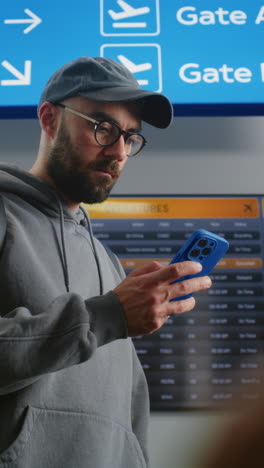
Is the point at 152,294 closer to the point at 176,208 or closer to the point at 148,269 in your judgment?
the point at 148,269

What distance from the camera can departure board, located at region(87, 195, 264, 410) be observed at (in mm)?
1312

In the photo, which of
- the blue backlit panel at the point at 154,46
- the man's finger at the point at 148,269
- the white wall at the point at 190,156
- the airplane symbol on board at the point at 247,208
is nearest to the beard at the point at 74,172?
the man's finger at the point at 148,269

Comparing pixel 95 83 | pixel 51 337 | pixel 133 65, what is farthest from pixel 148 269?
pixel 133 65

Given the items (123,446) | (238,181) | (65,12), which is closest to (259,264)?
(238,181)

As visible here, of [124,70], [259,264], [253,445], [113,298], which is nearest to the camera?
→ [253,445]

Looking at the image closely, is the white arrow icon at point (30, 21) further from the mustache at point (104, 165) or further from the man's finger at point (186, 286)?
the man's finger at point (186, 286)

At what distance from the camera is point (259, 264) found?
1.44 m

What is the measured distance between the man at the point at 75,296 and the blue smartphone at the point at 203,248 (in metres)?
0.04

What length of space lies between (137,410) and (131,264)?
59 cm

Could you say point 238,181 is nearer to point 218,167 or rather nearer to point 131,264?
point 218,167

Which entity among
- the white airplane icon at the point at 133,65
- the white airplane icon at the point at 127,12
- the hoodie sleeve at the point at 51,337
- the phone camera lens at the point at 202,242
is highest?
the white airplane icon at the point at 127,12

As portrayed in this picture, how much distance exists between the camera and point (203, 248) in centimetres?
67

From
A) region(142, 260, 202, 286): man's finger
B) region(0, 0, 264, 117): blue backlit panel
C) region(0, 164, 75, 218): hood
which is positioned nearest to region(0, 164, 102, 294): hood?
region(0, 164, 75, 218): hood

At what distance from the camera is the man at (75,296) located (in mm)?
578
